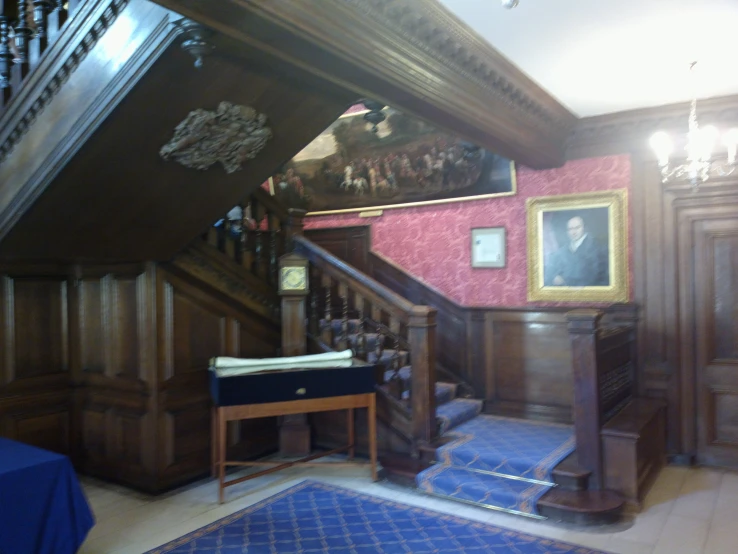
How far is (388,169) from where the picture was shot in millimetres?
6164

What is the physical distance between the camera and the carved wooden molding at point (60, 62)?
2.58m

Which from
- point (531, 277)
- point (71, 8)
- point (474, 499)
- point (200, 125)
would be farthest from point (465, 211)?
point (71, 8)

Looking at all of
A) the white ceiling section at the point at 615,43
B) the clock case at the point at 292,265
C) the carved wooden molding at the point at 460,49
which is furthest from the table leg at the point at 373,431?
the white ceiling section at the point at 615,43

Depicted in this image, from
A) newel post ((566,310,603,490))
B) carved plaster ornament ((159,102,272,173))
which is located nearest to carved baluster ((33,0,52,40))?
carved plaster ornament ((159,102,272,173))

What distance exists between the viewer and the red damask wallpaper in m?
5.18

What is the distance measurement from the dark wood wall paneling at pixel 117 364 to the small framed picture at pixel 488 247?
2408 mm

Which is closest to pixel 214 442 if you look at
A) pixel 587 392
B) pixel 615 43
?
pixel 587 392

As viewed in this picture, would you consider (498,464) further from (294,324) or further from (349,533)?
(294,324)

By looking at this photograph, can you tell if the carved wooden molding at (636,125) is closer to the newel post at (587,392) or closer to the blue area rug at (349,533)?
the newel post at (587,392)

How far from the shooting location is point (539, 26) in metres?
3.22

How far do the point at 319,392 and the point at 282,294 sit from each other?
3.34ft

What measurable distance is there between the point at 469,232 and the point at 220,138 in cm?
327

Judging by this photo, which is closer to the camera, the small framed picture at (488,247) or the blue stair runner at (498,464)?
the blue stair runner at (498,464)

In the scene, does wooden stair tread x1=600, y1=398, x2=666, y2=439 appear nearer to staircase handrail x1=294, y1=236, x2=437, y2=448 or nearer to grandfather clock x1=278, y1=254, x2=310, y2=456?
staircase handrail x1=294, y1=236, x2=437, y2=448
